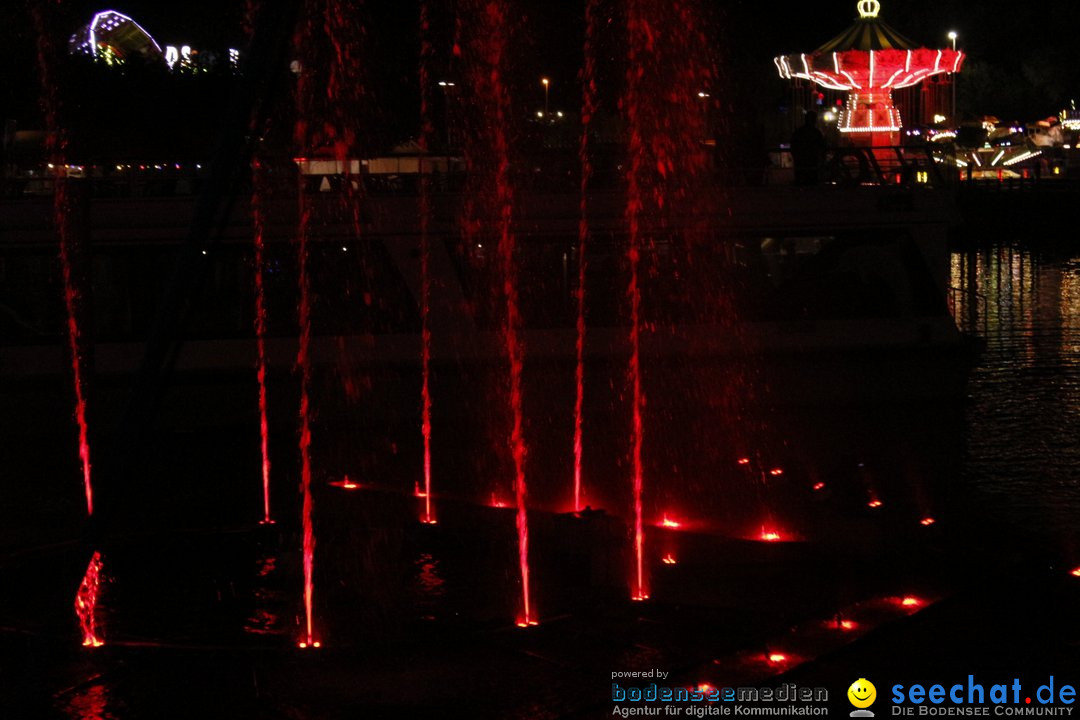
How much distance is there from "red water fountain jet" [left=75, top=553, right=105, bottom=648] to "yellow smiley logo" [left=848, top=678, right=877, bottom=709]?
142 inches

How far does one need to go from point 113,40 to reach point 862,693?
23.9 meters

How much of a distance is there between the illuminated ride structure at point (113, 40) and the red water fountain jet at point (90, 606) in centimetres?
1913

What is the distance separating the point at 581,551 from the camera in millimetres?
8375

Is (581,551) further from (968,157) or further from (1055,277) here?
(968,157)

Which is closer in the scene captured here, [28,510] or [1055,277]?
[28,510]

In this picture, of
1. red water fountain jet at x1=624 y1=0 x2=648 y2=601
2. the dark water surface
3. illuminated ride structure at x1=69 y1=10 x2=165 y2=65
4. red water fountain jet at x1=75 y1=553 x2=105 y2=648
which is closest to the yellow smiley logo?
the dark water surface

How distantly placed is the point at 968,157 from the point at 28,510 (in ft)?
188

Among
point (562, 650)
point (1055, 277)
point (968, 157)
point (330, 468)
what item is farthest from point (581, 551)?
point (968, 157)

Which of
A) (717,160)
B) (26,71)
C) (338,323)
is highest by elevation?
(26,71)

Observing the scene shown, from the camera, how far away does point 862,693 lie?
6027 mm

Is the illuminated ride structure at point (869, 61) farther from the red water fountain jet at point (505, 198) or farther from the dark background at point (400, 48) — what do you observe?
the red water fountain jet at point (505, 198)

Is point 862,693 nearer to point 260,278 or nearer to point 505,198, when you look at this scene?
point 505,198

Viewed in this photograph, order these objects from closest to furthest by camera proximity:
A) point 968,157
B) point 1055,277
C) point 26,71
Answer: point 26,71 → point 1055,277 → point 968,157

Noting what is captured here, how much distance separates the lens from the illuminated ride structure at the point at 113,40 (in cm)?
2594
